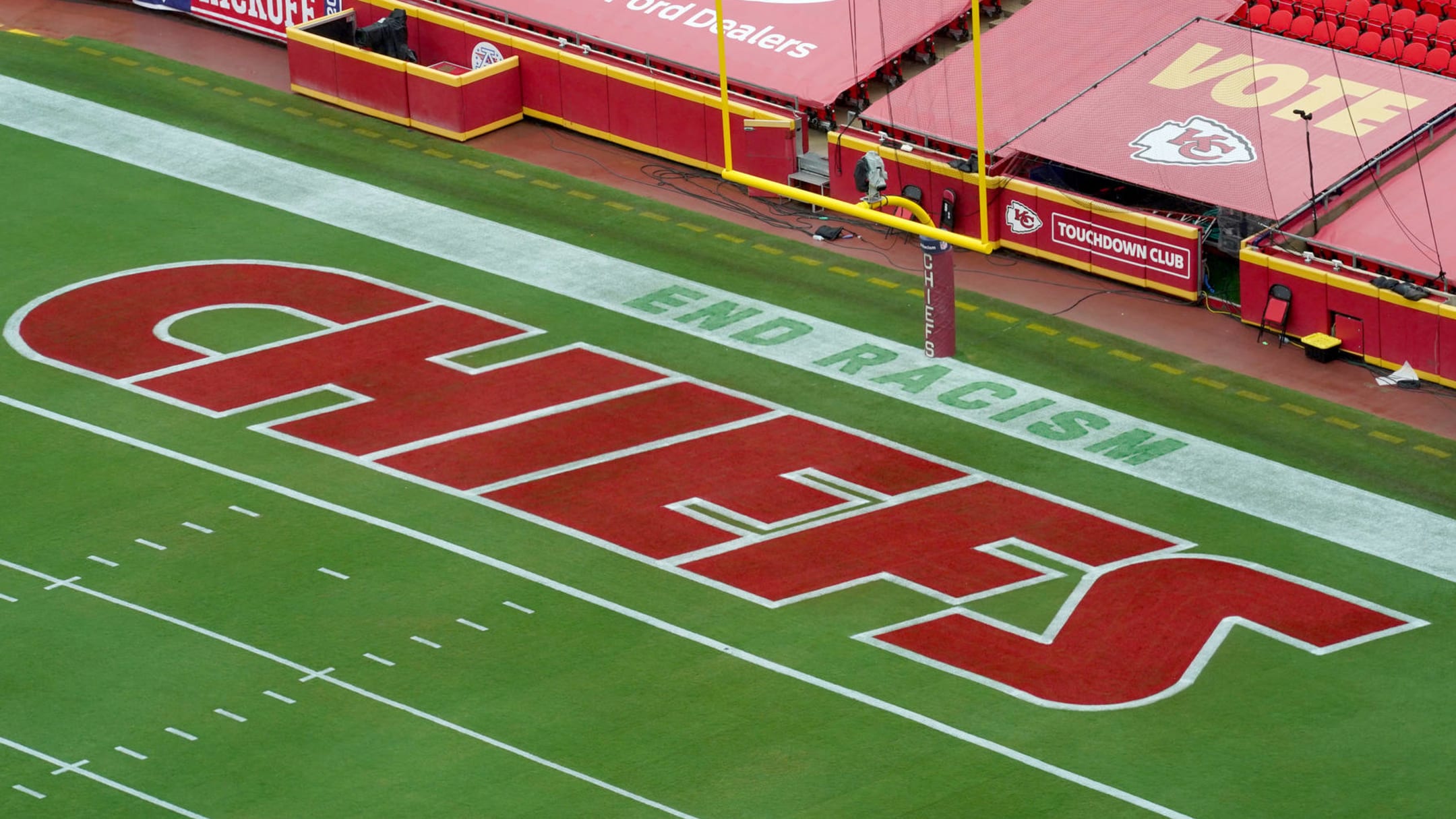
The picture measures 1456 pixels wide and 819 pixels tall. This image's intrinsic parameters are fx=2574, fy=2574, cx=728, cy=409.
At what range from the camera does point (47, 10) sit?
46.1 m

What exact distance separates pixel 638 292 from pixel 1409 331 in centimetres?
1043

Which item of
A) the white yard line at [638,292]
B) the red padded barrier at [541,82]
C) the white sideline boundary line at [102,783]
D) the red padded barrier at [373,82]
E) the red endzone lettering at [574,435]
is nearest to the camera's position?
the white sideline boundary line at [102,783]

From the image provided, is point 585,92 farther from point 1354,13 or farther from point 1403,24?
point 1403,24

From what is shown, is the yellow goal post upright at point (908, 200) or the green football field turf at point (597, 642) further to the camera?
the yellow goal post upright at point (908, 200)

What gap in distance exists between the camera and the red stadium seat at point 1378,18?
3969cm

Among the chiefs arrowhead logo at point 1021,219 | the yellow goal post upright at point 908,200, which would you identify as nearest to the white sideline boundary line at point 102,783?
the yellow goal post upright at point 908,200

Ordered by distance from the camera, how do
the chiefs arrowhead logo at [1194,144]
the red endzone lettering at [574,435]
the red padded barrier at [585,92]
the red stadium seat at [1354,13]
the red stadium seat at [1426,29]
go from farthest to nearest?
→ the red padded barrier at [585,92] → the red stadium seat at [1354,13] → the red stadium seat at [1426,29] → the chiefs arrowhead logo at [1194,144] → the red endzone lettering at [574,435]

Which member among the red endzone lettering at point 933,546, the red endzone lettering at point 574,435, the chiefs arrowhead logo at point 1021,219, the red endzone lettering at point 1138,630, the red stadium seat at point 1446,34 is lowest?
the red endzone lettering at point 1138,630

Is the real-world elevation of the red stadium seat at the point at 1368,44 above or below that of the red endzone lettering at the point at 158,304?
above

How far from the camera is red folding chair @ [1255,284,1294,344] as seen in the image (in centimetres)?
3438

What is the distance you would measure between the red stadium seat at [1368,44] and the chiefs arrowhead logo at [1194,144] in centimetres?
372

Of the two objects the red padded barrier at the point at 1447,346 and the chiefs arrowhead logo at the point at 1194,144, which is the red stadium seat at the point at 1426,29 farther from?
the red padded barrier at the point at 1447,346

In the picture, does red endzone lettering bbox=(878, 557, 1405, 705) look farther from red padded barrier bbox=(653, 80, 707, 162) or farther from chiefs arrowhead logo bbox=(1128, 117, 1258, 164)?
red padded barrier bbox=(653, 80, 707, 162)

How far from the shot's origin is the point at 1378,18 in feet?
130
